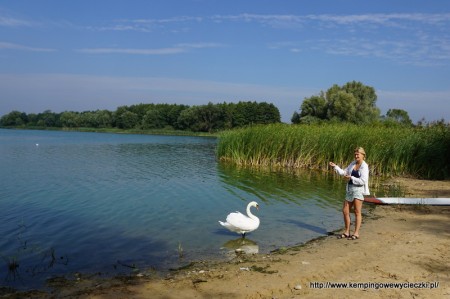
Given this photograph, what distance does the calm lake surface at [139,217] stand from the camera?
8680mm

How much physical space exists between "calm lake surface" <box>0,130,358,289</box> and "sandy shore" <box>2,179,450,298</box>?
0.97m

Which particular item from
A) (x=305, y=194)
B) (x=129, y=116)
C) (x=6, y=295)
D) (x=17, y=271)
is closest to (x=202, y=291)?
(x=6, y=295)

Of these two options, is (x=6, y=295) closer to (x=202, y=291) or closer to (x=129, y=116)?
(x=202, y=291)

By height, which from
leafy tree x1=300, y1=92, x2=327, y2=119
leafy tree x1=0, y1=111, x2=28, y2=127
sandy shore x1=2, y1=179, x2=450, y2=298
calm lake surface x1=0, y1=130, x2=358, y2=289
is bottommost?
calm lake surface x1=0, y1=130, x2=358, y2=289

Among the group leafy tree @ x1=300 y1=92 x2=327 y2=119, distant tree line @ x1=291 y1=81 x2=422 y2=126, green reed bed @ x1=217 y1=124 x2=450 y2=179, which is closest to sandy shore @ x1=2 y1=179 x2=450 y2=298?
green reed bed @ x1=217 y1=124 x2=450 y2=179

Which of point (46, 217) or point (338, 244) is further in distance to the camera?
point (46, 217)

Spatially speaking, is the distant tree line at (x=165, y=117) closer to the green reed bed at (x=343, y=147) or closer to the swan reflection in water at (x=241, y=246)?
the green reed bed at (x=343, y=147)

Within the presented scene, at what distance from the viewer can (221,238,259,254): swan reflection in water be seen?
9.37 m

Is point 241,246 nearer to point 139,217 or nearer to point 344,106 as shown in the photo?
point 139,217

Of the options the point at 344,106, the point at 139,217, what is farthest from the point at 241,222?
the point at 344,106

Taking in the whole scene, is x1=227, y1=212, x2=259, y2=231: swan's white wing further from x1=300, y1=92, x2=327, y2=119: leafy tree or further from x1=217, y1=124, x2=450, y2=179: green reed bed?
x1=300, y1=92, x2=327, y2=119: leafy tree

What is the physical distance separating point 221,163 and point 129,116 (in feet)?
285

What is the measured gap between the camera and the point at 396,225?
1109 cm

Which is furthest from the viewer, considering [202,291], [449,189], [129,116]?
[129,116]
